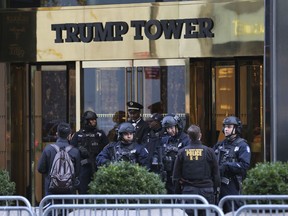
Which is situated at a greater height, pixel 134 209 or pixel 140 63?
pixel 140 63

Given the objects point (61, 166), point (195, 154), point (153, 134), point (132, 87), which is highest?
point (132, 87)

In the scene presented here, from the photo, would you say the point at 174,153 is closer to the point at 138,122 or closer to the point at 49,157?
the point at 138,122

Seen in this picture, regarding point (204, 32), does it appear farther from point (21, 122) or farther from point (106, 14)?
point (21, 122)

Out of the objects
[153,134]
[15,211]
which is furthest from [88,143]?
[15,211]

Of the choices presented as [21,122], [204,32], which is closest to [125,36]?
[204,32]

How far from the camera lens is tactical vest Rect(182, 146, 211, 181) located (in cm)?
1094

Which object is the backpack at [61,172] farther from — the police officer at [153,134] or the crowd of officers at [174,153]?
the police officer at [153,134]

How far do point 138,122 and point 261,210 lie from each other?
611cm

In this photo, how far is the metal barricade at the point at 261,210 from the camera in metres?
7.75

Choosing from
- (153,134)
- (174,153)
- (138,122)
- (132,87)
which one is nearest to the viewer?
(174,153)

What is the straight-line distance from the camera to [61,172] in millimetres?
11930

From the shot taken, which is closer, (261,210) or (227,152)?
(261,210)

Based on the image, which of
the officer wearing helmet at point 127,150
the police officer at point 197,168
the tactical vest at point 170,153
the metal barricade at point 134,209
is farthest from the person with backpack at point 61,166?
the metal barricade at point 134,209

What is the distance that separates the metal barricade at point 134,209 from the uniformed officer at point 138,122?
484 centimetres
